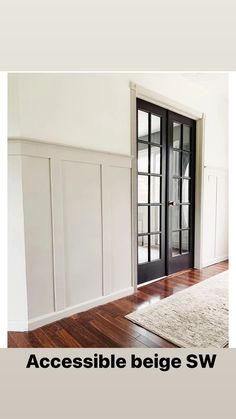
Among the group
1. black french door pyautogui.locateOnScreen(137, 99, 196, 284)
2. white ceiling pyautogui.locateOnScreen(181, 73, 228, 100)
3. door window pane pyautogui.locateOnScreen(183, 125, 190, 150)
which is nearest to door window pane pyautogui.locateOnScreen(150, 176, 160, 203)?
black french door pyautogui.locateOnScreen(137, 99, 196, 284)

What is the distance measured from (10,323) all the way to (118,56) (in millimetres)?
1821

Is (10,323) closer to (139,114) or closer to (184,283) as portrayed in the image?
(184,283)

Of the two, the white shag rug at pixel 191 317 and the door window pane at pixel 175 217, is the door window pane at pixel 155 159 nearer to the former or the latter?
the door window pane at pixel 175 217

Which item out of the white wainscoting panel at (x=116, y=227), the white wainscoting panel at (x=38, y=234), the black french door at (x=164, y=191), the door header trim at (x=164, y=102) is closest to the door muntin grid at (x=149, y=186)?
the black french door at (x=164, y=191)

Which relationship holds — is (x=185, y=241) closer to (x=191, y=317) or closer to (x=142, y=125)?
(x=191, y=317)

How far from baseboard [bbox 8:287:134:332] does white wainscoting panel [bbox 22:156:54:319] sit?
4 cm

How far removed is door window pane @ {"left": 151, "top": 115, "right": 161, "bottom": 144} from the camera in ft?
7.88

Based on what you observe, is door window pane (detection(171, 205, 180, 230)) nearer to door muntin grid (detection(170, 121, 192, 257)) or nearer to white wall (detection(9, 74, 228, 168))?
door muntin grid (detection(170, 121, 192, 257))

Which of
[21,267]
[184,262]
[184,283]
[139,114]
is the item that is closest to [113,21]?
[21,267]

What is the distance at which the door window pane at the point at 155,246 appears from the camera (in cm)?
245

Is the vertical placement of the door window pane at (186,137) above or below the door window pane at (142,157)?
above

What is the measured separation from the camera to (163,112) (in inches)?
96.8

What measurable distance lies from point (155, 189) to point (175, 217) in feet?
1.79

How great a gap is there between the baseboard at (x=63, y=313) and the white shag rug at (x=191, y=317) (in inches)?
12.2
